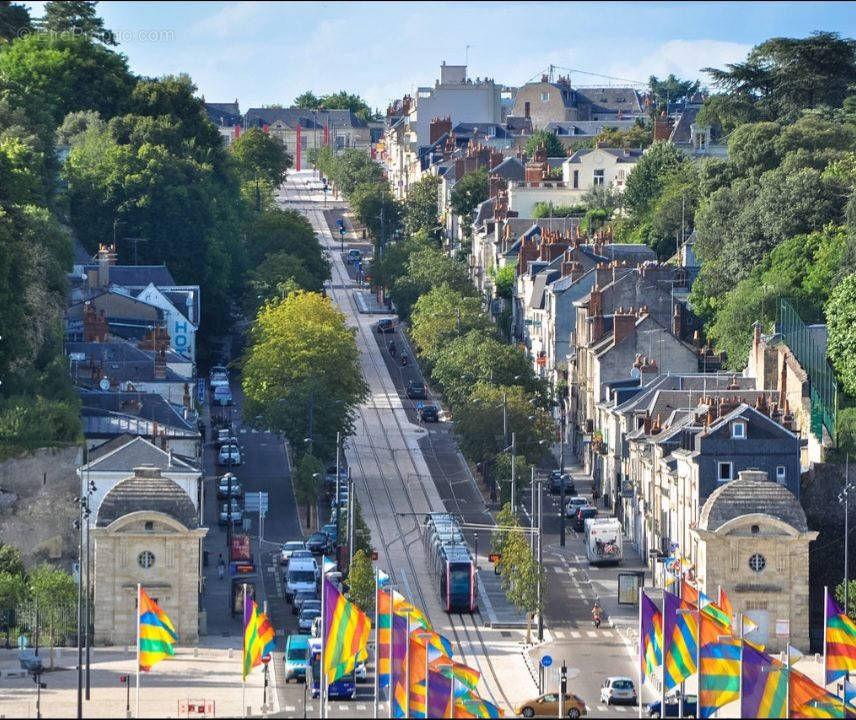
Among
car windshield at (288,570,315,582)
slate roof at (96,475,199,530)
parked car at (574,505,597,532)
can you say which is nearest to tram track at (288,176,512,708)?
car windshield at (288,570,315,582)

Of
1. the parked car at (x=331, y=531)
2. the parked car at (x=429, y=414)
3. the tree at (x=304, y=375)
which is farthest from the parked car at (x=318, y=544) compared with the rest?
the parked car at (x=429, y=414)

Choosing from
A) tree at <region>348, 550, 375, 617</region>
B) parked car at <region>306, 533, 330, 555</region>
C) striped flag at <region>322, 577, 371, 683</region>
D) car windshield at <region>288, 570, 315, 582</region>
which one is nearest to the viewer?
striped flag at <region>322, 577, 371, 683</region>

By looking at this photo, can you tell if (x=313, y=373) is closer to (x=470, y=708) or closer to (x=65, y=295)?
(x=65, y=295)

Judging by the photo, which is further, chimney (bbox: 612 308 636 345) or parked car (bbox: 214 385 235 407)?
parked car (bbox: 214 385 235 407)

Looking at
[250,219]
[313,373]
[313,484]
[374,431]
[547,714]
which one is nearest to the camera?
[547,714]

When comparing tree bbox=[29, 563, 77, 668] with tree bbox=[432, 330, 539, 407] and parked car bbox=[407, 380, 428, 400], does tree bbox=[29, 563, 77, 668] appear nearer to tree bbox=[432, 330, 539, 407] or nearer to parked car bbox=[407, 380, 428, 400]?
tree bbox=[432, 330, 539, 407]

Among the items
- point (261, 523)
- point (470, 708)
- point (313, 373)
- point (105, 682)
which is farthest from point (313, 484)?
point (470, 708)

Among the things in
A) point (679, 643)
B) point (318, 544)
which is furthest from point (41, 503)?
point (679, 643)
